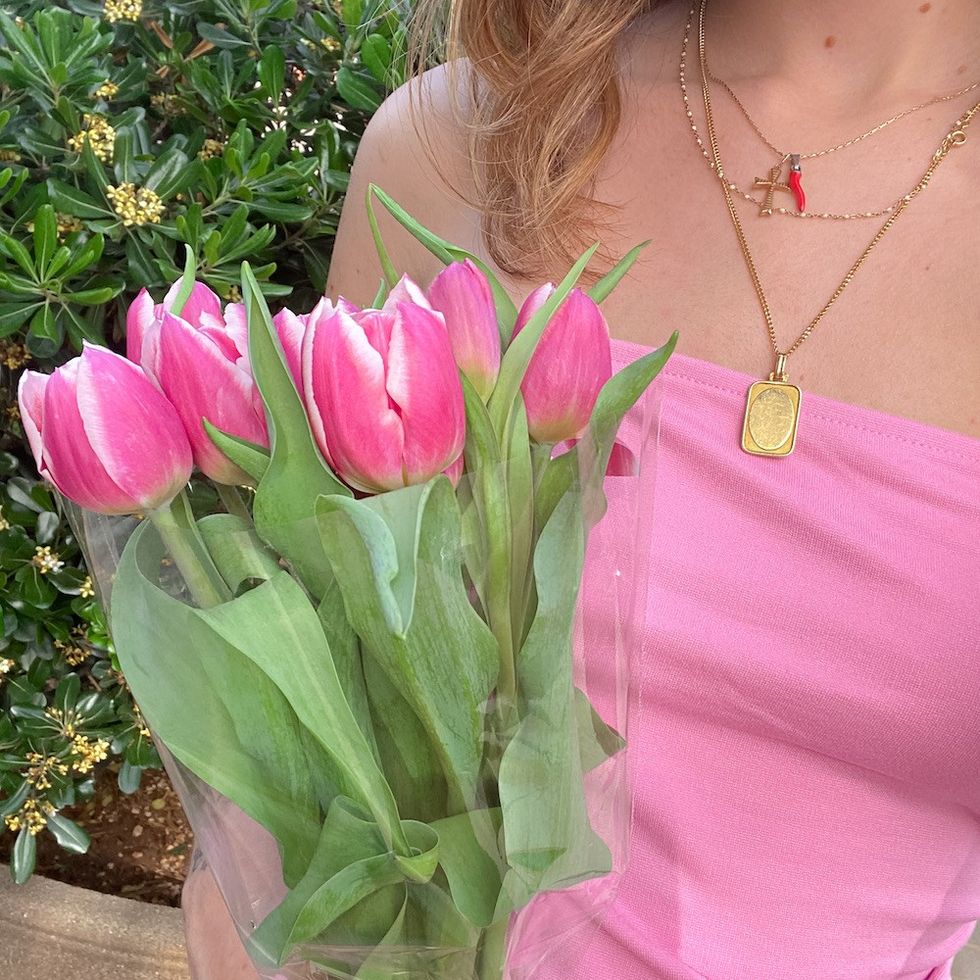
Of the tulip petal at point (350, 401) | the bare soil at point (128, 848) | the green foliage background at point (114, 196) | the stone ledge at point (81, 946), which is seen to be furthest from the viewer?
the bare soil at point (128, 848)

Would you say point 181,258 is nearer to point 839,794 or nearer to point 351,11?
point 351,11

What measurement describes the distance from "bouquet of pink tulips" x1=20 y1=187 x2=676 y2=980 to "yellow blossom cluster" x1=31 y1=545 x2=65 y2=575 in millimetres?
1104

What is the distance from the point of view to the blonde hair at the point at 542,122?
3.36 feet

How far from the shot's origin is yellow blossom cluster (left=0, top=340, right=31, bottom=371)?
1.45 meters

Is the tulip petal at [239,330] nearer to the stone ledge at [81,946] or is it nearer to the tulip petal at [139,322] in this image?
the tulip petal at [139,322]

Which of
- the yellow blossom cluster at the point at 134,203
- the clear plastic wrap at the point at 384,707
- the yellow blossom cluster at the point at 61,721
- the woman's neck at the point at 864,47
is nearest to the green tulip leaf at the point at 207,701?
the clear plastic wrap at the point at 384,707

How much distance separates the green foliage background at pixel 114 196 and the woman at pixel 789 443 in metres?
0.37

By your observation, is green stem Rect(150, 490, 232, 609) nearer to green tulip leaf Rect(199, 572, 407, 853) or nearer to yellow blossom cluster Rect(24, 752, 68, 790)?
green tulip leaf Rect(199, 572, 407, 853)

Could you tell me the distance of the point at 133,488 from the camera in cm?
40

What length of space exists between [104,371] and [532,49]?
81 centimetres

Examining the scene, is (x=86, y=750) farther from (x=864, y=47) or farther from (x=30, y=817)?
(x=864, y=47)

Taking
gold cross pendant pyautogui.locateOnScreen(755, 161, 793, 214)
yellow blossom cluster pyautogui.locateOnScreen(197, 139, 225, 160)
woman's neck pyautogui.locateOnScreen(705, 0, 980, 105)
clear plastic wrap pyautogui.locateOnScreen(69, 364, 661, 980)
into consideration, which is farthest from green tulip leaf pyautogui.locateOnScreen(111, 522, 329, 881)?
yellow blossom cluster pyautogui.locateOnScreen(197, 139, 225, 160)

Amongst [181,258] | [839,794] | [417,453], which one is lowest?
[839,794]

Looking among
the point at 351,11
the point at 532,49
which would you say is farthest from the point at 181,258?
the point at 532,49
